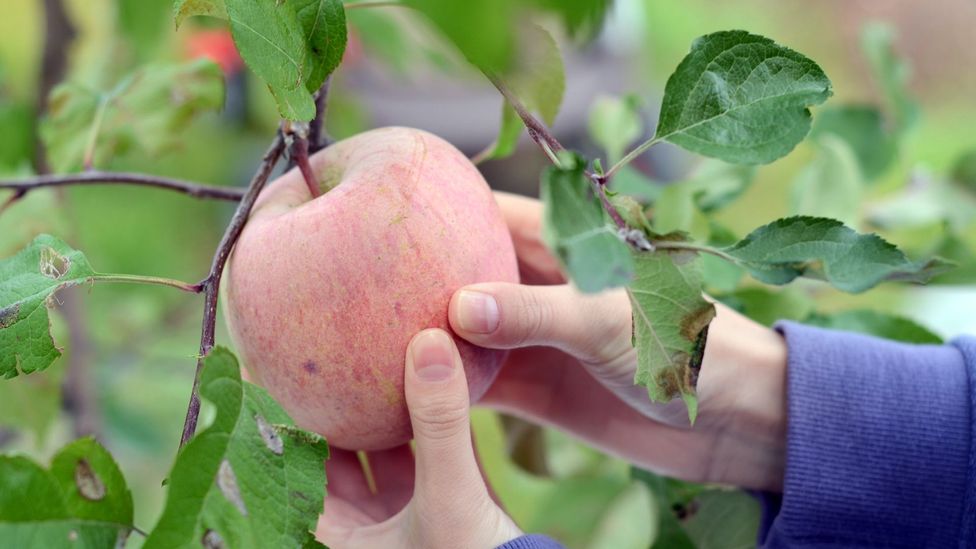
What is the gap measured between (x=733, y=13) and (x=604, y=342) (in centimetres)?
181

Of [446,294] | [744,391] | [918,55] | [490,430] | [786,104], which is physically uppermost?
[786,104]

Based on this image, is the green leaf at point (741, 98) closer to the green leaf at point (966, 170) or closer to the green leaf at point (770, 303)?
the green leaf at point (770, 303)

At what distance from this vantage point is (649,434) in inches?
27.6

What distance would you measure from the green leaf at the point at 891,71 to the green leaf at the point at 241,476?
68 cm

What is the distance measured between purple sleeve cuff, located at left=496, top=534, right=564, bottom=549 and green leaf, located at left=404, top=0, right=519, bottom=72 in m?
0.36

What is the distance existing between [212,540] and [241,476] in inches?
1.1

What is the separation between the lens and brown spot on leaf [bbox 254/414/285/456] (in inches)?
15.4

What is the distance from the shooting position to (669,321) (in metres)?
0.41

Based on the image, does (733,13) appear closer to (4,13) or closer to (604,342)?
(4,13)

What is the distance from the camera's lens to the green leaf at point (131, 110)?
656 mm

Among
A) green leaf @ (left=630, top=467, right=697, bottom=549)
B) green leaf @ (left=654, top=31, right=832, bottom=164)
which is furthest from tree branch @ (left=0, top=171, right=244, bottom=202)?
green leaf @ (left=630, top=467, right=697, bottom=549)

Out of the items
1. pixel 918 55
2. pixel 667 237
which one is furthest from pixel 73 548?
pixel 918 55

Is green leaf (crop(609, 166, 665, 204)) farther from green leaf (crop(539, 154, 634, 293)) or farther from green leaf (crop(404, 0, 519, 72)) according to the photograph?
green leaf (crop(404, 0, 519, 72))

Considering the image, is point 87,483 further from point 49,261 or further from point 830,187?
point 830,187
